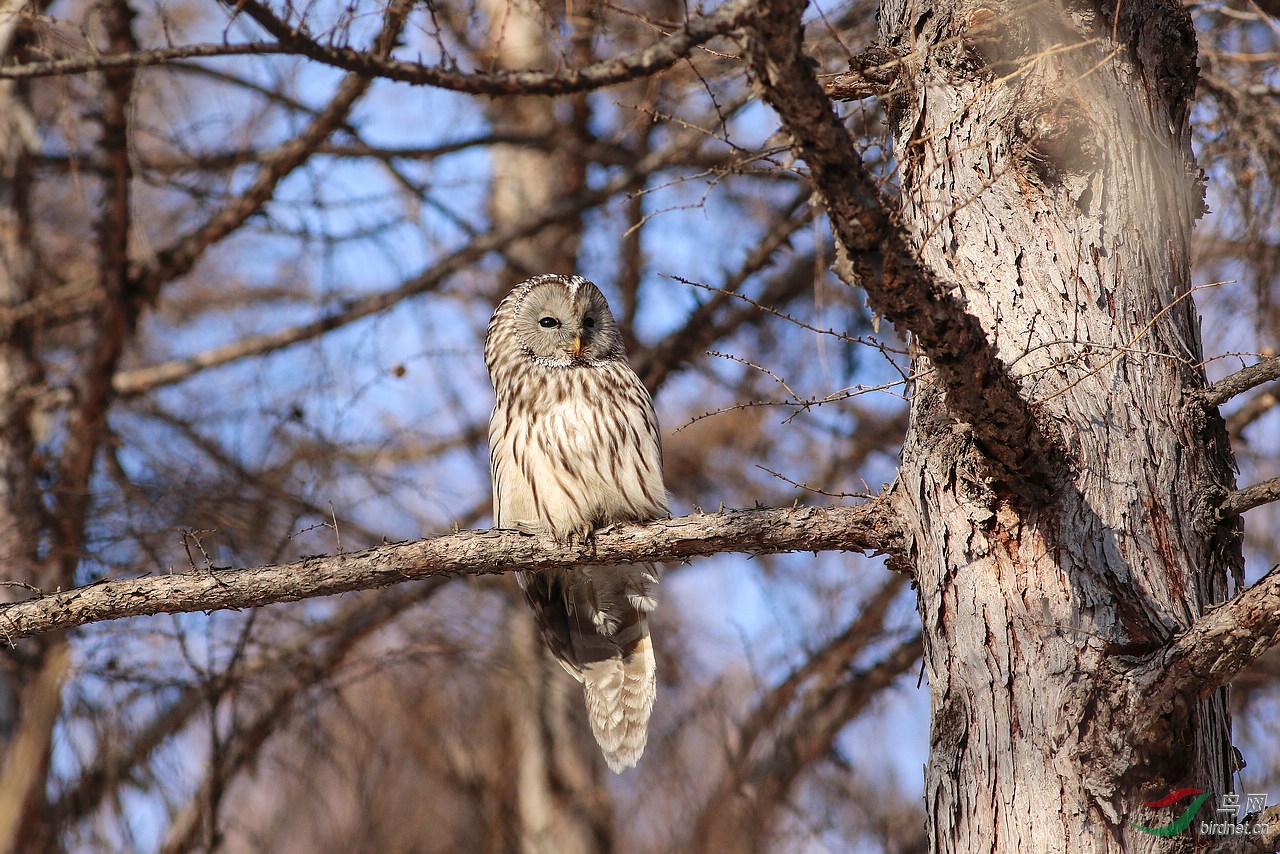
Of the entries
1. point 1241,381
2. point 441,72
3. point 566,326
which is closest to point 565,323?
point 566,326

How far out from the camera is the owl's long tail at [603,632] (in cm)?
438

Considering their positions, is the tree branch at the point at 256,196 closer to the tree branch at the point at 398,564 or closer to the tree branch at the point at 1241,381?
the tree branch at the point at 398,564

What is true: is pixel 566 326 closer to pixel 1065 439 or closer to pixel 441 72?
pixel 441 72

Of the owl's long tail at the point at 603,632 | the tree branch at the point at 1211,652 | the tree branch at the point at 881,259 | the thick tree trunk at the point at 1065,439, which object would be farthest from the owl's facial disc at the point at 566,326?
the tree branch at the point at 1211,652

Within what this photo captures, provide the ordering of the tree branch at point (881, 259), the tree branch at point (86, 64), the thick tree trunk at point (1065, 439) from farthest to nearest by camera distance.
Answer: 1. the tree branch at point (86, 64)
2. the thick tree trunk at point (1065, 439)
3. the tree branch at point (881, 259)

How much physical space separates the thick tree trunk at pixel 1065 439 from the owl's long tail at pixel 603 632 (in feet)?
6.32

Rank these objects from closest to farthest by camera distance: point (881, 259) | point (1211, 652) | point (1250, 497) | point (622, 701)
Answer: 1. point (881, 259)
2. point (1211, 652)
3. point (1250, 497)
4. point (622, 701)

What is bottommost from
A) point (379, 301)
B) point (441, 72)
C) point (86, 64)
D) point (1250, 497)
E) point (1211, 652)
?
point (1211, 652)

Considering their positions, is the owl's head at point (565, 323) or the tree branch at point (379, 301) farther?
the tree branch at point (379, 301)

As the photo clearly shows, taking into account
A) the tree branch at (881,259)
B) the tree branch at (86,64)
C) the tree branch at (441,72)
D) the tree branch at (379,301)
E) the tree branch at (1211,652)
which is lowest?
the tree branch at (1211,652)

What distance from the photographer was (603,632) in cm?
449

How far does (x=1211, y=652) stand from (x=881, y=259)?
0.97 meters

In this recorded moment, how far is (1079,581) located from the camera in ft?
7.88

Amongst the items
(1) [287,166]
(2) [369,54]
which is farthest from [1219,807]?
(1) [287,166]
